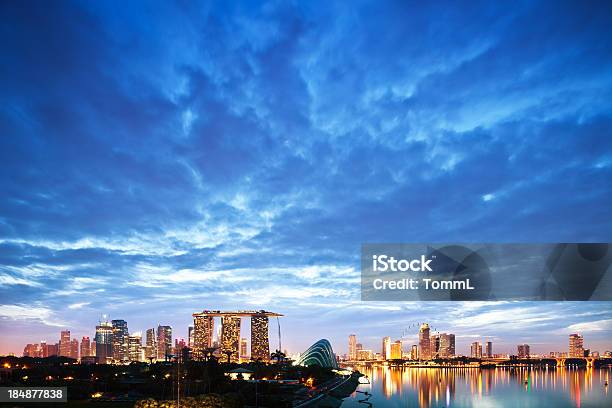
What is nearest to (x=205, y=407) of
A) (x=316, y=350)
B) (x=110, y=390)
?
(x=110, y=390)

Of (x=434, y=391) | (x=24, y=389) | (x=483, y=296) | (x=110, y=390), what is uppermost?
(x=483, y=296)

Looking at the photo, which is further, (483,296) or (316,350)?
(316,350)

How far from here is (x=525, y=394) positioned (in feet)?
273

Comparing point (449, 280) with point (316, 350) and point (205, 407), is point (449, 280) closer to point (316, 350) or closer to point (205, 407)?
point (205, 407)

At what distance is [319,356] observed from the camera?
13012 cm

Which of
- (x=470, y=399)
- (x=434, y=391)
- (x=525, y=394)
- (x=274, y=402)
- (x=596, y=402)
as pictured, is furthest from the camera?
(x=434, y=391)

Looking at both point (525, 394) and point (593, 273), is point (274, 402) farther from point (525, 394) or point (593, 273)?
point (525, 394)

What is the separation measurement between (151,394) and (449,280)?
1083 inches

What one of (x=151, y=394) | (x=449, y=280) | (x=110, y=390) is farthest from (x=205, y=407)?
(x=110, y=390)

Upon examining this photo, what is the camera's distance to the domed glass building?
128 m

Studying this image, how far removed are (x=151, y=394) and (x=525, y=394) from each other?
209 ft

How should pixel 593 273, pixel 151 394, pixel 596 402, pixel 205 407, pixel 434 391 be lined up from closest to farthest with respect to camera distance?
pixel 205 407 → pixel 593 273 → pixel 151 394 → pixel 596 402 → pixel 434 391

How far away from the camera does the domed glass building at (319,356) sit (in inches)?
5039

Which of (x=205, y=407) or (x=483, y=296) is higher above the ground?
(x=483, y=296)
